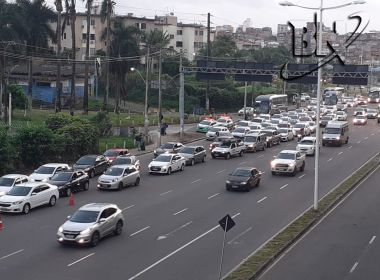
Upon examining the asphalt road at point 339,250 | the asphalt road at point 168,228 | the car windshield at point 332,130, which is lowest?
the asphalt road at point 168,228

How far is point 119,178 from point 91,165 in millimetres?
5669

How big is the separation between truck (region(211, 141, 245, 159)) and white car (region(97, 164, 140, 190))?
14522 mm

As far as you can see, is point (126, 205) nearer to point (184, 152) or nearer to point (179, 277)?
point (179, 277)

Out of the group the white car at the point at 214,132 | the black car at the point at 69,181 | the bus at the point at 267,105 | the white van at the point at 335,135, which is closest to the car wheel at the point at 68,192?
the black car at the point at 69,181

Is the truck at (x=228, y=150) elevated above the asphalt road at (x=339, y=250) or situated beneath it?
elevated above

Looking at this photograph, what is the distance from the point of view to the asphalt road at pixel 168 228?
74.0 ft

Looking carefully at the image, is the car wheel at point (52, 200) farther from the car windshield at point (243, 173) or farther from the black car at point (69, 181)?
the car windshield at point (243, 173)

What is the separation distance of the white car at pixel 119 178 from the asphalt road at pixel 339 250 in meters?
12.8

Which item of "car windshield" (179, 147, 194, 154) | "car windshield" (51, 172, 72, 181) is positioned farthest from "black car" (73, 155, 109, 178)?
"car windshield" (179, 147, 194, 154)

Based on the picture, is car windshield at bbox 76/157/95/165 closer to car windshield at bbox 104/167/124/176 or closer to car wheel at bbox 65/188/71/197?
car windshield at bbox 104/167/124/176

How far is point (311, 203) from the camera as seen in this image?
35.6 metres

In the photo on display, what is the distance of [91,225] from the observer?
25.8 meters

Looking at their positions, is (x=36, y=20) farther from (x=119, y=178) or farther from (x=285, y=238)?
(x=285, y=238)

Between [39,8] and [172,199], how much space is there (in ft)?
191
